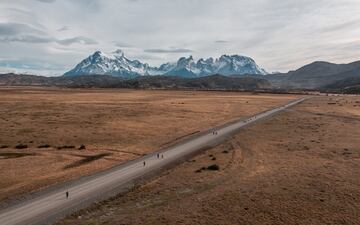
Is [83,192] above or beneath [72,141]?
above

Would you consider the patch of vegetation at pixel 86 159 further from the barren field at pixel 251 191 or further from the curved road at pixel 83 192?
the barren field at pixel 251 191

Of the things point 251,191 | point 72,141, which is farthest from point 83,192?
point 72,141

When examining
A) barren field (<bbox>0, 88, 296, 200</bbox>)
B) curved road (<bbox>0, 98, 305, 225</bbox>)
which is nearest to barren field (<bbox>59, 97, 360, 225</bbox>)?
curved road (<bbox>0, 98, 305, 225</bbox>)

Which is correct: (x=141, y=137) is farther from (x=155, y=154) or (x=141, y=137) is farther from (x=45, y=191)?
(x=45, y=191)

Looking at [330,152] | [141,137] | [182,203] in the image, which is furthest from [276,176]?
[141,137]

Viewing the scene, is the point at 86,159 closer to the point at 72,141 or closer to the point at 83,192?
the point at 72,141

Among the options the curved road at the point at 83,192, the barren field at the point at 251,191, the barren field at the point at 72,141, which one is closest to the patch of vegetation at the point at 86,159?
the barren field at the point at 72,141

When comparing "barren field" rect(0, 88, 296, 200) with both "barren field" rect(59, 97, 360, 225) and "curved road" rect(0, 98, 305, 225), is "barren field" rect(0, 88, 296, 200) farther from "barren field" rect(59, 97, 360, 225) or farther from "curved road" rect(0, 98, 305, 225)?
"barren field" rect(59, 97, 360, 225)
